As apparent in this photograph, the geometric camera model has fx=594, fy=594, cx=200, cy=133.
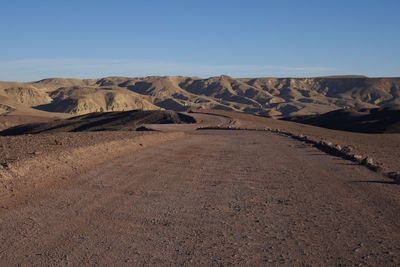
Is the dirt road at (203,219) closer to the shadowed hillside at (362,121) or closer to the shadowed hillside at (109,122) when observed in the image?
the shadowed hillside at (109,122)

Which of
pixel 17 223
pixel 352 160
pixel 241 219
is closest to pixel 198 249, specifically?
pixel 241 219

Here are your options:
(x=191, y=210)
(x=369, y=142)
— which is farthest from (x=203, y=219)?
(x=369, y=142)

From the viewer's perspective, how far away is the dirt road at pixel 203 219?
8.38 meters

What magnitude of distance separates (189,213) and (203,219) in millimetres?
623

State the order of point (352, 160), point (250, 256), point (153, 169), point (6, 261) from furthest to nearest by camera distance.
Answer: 1. point (352, 160)
2. point (153, 169)
3. point (250, 256)
4. point (6, 261)

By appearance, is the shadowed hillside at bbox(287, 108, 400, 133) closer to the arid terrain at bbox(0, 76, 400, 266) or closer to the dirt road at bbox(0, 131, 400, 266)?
the arid terrain at bbox(0, 76, 400, 266)

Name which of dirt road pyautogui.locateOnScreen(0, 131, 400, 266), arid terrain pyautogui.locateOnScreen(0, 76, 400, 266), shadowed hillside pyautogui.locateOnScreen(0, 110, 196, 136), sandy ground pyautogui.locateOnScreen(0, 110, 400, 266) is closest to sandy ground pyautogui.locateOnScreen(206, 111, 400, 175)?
arid terrain pyautogui.locateOnScreen(0, 76, 400, 266)

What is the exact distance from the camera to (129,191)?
45.0 feet

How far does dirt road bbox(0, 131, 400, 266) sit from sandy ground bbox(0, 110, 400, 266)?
0.02 meters

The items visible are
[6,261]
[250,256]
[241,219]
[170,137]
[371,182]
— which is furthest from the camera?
[170,137]

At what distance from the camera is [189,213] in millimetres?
11445

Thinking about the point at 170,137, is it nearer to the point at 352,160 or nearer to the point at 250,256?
the point at 352,160

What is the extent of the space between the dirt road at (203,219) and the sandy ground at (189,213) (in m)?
0.02

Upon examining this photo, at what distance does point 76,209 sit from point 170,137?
24.1 meters
